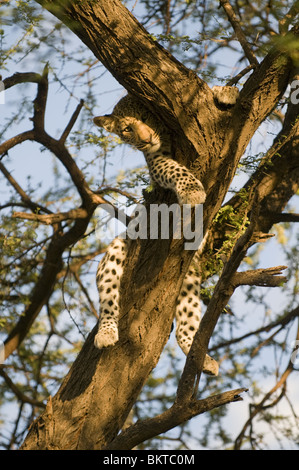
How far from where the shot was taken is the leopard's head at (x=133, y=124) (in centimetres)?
562

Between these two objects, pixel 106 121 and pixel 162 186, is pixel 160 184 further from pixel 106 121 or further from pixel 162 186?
pixel 106 121

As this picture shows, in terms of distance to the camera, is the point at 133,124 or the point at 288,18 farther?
the point at 133,124

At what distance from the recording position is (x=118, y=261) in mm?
5449

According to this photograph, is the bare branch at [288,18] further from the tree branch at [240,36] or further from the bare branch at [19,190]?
the bare branch at [19,190]

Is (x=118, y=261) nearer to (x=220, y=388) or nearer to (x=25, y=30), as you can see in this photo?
(x=25, y=30)

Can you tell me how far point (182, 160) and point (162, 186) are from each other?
245 mm

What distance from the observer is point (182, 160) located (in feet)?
17.3

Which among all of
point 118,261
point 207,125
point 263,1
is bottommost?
point 118,261

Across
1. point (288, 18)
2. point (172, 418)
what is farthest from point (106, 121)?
point (172, 418)

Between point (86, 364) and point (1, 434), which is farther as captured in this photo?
point (1, 434)

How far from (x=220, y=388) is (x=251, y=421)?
3.62 feet

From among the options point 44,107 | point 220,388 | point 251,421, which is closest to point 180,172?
point 44,107

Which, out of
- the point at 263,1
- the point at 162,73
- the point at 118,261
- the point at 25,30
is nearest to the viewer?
the point at 162,73
